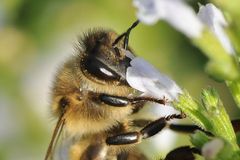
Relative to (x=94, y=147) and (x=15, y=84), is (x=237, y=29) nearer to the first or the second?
(x=94, y=147)

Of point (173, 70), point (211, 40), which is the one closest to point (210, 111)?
point (211, 40)

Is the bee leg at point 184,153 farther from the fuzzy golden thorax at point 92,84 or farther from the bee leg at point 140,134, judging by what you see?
the fuzzy golden thorax at point 92,84

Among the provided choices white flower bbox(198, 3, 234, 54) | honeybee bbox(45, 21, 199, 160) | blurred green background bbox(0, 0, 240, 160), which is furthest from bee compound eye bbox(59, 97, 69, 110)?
blurred green background bbox(0, 0, 240, 160)

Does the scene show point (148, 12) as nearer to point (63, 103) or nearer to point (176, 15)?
point (176, 15)

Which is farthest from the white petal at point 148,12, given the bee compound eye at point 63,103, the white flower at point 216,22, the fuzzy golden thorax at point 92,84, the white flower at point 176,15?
the bee compound eye at point 63,103

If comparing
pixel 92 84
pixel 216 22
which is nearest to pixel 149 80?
pixel 216 22
